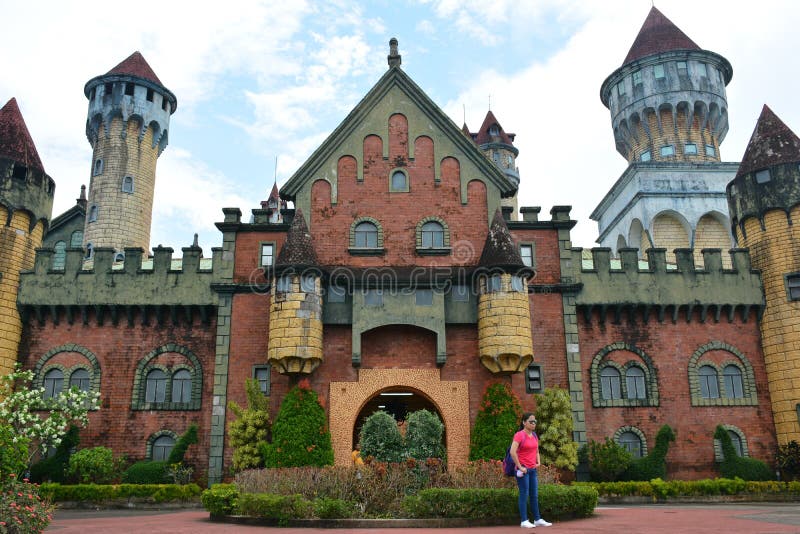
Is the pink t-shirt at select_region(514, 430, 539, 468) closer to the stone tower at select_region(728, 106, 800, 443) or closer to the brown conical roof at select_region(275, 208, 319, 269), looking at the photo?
the brown conical roof at select_region(275, 208, 319, 269)

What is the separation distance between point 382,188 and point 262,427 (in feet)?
36.2

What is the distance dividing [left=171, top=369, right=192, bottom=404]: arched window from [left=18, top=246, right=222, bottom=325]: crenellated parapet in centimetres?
232

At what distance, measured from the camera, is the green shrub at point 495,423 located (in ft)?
81.5

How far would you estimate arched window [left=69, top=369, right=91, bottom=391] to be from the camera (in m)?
29.1

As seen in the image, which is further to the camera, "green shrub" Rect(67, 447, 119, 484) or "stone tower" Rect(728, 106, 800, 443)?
"stone tower" Rect(728, 106, 800, 443)

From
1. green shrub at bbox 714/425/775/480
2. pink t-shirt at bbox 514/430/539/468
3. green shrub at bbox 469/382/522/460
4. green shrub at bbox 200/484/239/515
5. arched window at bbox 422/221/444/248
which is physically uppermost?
arched window at bbox 422/221/444/248

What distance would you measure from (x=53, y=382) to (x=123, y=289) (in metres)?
4.92

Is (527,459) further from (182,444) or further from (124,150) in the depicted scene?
(124,150)

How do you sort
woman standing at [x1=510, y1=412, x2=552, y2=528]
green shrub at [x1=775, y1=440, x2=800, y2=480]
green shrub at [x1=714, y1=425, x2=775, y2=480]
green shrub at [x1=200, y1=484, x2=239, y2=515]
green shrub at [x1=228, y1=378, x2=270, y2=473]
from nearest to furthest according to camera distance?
1. woman standing at [x1=510, y1=412, x2=552, y2=528]
2. green shrub at [x1=200, y1=484, x2=239, y2=515]
3. green shrub at [x1=228, y1=378, x2=270, y2=473]
4. green shrub at [x1=714, y1=425, x2=775, y2=480]
5. green shrub at [x1=775, y1=440, x2=800, y2=480]

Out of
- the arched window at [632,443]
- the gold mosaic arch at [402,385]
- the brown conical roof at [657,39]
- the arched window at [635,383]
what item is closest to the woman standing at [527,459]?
the gold mosaic arch at [402,385]

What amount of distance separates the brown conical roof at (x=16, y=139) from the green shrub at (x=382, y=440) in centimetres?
2147

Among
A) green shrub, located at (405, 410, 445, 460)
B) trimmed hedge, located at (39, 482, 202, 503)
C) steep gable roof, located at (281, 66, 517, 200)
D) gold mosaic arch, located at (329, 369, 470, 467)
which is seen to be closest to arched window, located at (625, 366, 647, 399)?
gold mosaic arch, located at (329, 369, 470, 467)

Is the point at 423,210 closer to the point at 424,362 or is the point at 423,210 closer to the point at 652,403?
the point at 424,362

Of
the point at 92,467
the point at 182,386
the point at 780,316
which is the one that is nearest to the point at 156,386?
the point at 182,386
